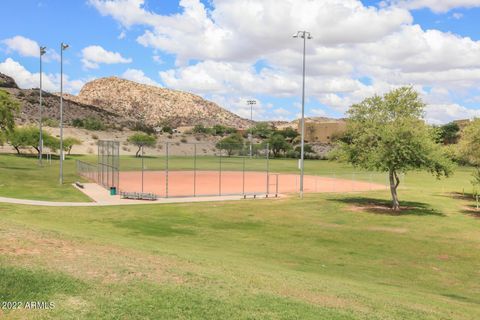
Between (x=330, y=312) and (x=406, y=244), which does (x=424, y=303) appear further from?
(x=406, y=244)

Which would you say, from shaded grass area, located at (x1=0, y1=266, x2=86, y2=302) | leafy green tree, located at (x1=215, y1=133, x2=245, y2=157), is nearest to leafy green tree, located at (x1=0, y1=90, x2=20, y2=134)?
leafy green tree, located at (x1=215, y1=133, x2=245, y2=157)

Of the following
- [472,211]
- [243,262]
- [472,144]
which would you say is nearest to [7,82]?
[472,144]

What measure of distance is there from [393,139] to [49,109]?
150m

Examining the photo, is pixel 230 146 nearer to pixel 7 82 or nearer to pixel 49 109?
pixel 49 109

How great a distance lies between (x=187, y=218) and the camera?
29.6m

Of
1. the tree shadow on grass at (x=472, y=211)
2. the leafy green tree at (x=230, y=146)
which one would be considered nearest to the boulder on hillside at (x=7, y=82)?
the leafy green tree at (x=230, y=146)

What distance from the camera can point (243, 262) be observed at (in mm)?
16203

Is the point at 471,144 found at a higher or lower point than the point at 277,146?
lower

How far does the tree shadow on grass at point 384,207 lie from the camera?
34.5m

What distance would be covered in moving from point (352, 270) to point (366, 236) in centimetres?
815

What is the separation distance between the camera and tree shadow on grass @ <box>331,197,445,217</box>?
3453cm

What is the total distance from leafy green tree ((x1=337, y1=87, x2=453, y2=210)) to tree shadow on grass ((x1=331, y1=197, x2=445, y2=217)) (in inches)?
43.2

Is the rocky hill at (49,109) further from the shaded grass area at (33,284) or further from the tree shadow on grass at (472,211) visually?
the shaded grass area at (33,284)

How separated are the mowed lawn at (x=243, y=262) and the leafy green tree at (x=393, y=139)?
11.3 ft
